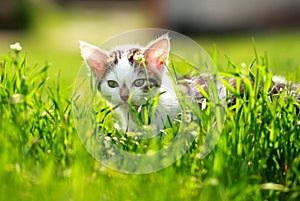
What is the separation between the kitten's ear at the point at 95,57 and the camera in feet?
11.6

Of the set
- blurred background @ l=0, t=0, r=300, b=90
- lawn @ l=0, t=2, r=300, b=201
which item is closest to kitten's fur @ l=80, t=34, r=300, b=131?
lawn @ l=0, t=2, r=300, b=201

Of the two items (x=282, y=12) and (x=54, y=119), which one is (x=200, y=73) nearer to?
(x=54, y=119)

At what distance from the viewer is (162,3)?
1752 cm

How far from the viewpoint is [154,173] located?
2789 millimetres

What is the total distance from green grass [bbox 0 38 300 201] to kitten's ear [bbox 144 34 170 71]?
48 cm

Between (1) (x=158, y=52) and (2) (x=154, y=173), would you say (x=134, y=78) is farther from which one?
(2) (x=154, y=173)

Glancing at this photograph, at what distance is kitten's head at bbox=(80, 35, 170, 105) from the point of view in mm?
3432

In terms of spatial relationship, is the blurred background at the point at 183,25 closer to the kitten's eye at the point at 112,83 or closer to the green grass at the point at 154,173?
the kitten's eye at the point at 112,83

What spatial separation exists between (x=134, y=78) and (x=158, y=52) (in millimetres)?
168

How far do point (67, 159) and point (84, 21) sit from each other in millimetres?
20110

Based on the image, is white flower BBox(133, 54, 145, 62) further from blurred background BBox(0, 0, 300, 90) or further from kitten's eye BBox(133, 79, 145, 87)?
blurred background BBox(0, 0, 300, 90)

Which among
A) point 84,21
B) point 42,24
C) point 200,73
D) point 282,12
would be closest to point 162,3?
point 282,12

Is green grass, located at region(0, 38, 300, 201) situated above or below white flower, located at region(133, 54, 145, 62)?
below

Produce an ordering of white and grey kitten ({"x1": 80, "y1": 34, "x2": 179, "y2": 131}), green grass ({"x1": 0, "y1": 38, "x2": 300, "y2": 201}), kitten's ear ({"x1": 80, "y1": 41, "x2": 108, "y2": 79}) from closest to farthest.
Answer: green grass ({"x1": 0, "y1": 38, "x2": 300, "y2": 201}) < white and grey kitten ({"x1": 80, "y1": 34, "x2": 179, "y2": 131}) < kitten's ear ({"x1": 80, "y1": 41, "x2": 108, "y2": 79})
